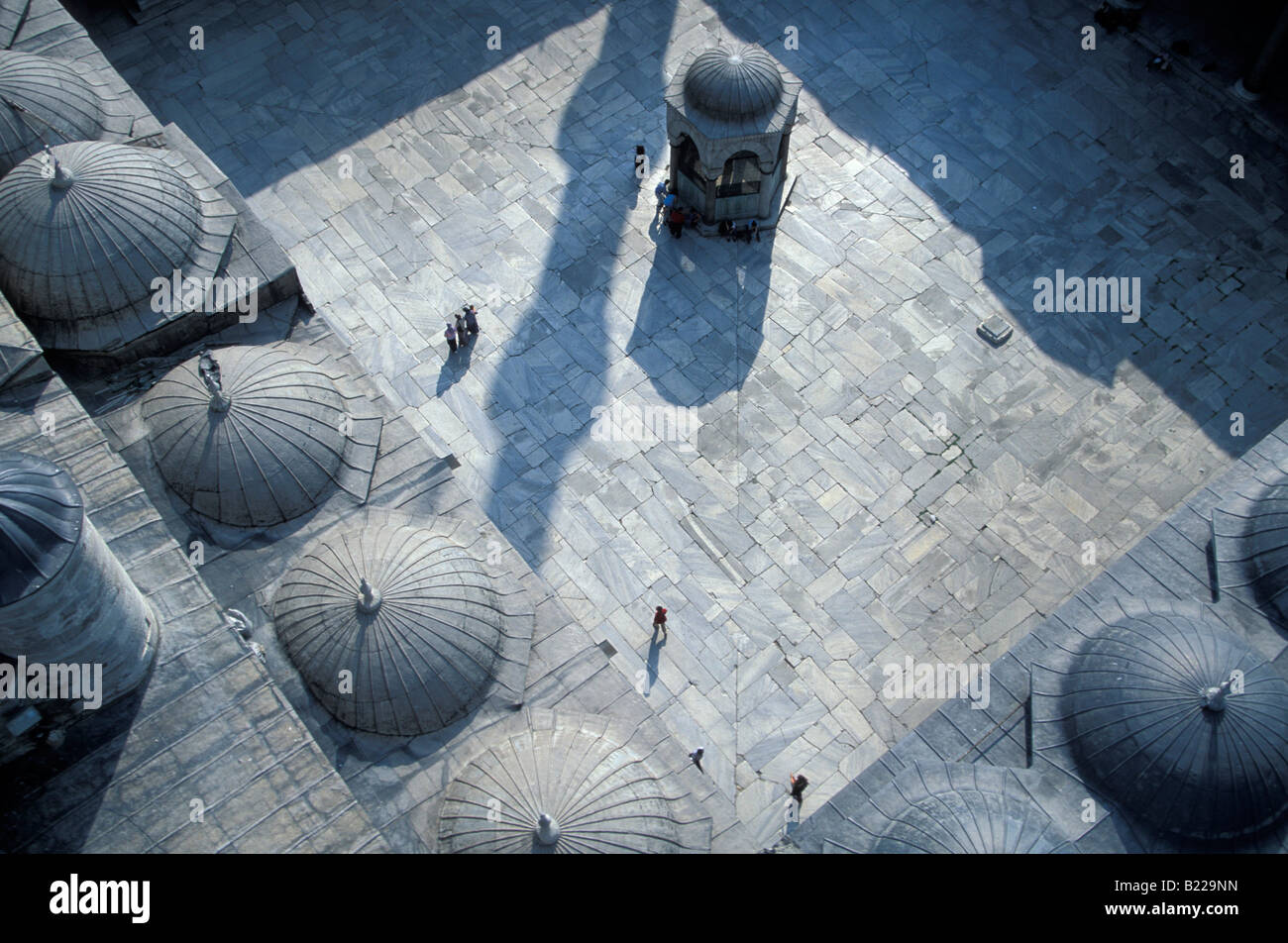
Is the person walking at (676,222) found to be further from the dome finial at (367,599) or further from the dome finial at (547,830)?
the dome finial at (547,830)

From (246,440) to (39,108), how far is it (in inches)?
397

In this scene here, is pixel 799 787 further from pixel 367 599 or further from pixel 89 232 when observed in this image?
pixel 89 232

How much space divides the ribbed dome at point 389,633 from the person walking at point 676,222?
13.7m

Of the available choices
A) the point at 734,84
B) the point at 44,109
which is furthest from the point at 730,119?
the point at 44,109

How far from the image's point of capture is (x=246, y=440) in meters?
22.8

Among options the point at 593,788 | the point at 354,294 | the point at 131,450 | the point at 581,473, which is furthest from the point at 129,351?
the point at 593,788

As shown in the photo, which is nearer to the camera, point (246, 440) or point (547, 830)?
point (547, 830)

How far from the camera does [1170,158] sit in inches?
1329

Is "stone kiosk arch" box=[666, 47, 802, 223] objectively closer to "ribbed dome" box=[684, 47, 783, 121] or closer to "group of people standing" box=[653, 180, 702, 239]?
"ribbed dome" box=[684, 47, 783, 121]

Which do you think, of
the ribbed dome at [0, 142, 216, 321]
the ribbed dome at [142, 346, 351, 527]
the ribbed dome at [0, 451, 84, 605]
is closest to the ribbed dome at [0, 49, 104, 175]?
the ribbed dome at [0, 142, 216, 321]

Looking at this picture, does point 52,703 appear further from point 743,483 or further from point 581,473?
point 743,483

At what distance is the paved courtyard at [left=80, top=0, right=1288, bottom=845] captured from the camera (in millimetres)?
27047
